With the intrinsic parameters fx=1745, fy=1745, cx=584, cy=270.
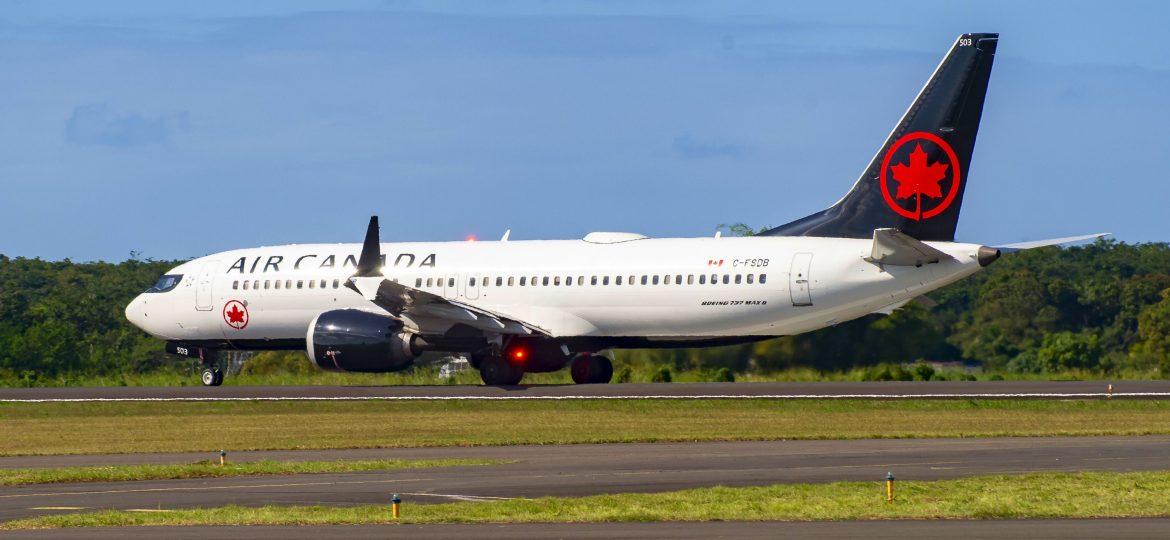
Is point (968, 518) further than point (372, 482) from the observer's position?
No

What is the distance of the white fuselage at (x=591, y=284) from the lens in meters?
40.4

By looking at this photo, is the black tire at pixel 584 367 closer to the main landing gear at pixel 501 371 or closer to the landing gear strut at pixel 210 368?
the main landing gear at pixel 501 371

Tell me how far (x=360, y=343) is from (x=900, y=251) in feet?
44.2

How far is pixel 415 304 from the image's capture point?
141 ft

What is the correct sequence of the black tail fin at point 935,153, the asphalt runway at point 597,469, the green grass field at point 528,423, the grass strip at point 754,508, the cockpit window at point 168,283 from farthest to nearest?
1. the cockpit window at point 168,283
2. the black tail fin at point 935,153
3. the green grass field at point 528,423
4. the asphalt runway at point 597,469
5. the grass strip at point 754,508

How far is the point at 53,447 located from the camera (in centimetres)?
3166

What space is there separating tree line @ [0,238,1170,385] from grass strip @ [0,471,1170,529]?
2238cm

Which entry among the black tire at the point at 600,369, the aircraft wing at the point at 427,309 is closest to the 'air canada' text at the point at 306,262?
the aircraft wing at the point at 427,309

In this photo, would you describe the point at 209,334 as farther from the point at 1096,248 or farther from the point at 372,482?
the point at 1096,248

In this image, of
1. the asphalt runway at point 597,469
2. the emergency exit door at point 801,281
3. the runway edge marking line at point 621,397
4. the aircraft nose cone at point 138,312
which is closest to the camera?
the asphalt runway at point 597,469

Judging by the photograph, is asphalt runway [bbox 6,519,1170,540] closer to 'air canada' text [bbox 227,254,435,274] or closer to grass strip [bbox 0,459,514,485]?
grass strip [bbox 0,459,514,485]

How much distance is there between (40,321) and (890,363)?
41723 millimetres

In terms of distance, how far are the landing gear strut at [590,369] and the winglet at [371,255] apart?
5.75 metres

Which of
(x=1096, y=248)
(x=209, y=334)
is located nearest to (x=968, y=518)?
(x=209, y=334)
